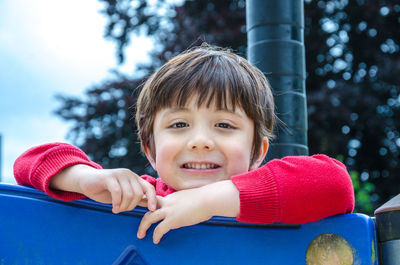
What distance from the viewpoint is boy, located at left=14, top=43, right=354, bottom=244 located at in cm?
106

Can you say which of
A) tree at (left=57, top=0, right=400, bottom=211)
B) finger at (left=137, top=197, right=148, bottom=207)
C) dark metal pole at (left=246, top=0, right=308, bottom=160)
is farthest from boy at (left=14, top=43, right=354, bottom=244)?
tree at (left=57, top=0, right=400, bottom=211)

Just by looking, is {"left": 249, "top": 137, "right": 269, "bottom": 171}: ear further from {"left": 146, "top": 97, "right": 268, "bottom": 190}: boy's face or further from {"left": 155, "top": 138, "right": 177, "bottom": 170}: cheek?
{"left": 155, "top": 138, "right": 177, "bottom": 170}: cheek

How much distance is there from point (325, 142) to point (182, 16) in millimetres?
3249

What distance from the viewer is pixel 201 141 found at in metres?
1.32

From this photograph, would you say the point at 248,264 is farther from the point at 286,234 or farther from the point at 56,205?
the point at 56,205

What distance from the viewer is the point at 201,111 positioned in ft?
4.55

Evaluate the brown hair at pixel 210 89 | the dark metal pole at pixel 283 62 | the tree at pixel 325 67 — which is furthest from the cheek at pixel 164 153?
the tree at pixel 325 67

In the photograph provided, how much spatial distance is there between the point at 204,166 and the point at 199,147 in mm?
83

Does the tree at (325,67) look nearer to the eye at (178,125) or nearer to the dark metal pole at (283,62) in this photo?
the dark metal pole at (283,62)

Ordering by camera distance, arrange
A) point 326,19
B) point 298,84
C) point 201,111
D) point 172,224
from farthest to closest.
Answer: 1. point 326,19
2. point 298,84
3. point 201,111
4. point 172,224

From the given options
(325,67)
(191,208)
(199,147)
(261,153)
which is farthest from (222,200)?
(325,67)

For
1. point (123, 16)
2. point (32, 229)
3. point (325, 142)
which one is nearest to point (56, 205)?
point (32, 229)

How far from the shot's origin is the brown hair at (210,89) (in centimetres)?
143

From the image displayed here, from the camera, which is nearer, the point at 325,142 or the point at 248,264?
the point at 248,264
